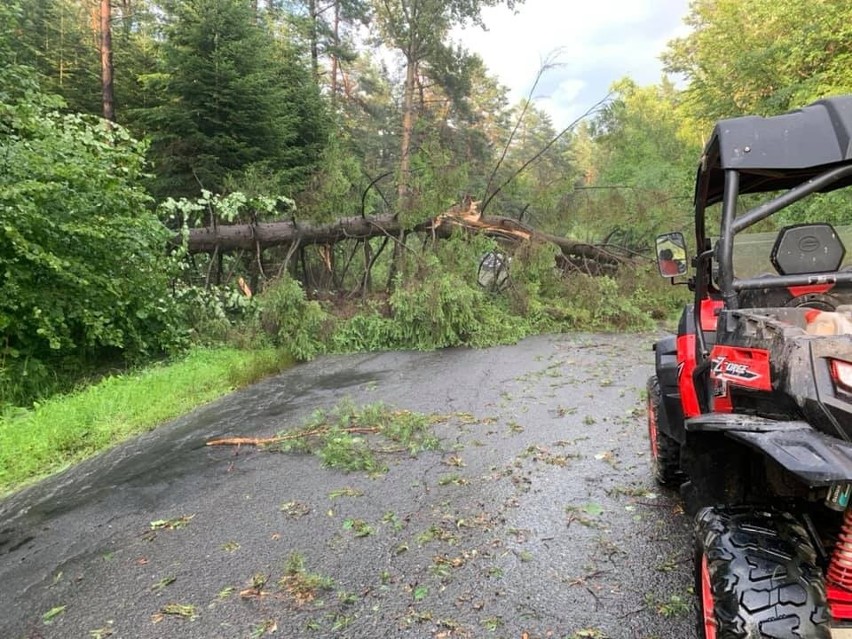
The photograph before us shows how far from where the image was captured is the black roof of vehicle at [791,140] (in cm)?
210

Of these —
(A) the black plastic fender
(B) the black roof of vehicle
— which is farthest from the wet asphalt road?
(B) the black roof of vehicle

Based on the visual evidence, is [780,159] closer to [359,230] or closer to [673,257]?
[673,257]

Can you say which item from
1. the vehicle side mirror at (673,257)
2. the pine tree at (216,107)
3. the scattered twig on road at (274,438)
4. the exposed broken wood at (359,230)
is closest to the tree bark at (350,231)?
the exposed broken wood at (359,230)

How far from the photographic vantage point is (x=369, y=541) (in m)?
3.26

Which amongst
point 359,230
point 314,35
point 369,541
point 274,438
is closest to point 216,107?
point 359,230

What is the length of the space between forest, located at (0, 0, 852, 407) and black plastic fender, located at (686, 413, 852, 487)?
567cm

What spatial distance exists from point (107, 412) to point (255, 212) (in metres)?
5.55

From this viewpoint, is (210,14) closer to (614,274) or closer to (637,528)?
(614,274)

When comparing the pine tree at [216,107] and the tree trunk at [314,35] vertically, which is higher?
the tree trunk at [314,35]

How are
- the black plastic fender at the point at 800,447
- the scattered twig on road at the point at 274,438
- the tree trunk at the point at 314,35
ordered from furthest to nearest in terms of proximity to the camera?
the tree trunk at the point at 314,35
the scattered twig on road at the point at 274,438
the black plastic fender at the point at 800,447

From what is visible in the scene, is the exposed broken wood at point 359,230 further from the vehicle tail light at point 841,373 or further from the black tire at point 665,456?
the vehicle tail light at point 841,373

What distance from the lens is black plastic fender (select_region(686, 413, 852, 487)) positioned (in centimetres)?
130

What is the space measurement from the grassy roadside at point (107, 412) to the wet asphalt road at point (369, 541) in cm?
33

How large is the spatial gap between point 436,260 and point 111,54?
28.1 feet
